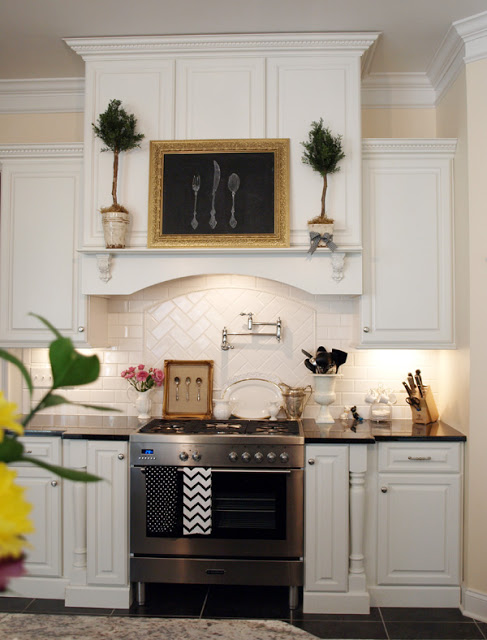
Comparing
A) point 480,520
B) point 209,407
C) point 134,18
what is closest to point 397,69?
point 134,18

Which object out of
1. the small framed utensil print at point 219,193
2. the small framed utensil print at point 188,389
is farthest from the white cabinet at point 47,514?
the small framed utensil print at point 219,193

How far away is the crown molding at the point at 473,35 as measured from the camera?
3.10m

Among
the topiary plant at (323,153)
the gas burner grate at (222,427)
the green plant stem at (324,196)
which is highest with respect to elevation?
the topiary plant at (323,153)

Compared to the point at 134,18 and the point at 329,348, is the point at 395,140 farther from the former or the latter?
the point at 134,18

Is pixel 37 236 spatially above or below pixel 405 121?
below

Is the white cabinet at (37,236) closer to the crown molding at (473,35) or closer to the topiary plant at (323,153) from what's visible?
the topiary plant at (323,153)

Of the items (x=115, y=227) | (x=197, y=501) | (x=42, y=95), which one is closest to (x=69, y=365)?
(x=197, y=501)

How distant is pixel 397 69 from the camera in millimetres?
3730

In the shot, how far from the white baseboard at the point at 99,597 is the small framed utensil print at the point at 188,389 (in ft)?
3.39

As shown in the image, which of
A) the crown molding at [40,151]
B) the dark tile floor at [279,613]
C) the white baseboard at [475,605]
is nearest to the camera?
the dark tile floor at [279,613]

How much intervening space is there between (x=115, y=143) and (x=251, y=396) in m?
1.73

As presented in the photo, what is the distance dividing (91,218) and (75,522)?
1.72 meters

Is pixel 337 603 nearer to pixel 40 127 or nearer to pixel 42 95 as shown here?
pixel 40 127

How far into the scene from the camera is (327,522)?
3.17 meters
